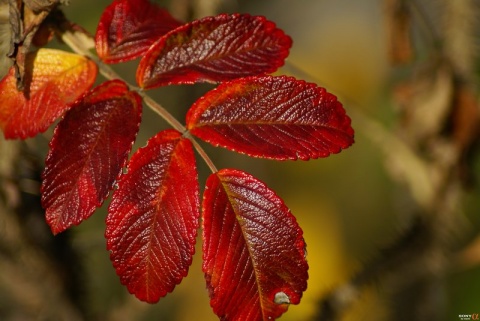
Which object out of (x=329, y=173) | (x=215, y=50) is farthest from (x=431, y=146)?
(x=329, y=173)

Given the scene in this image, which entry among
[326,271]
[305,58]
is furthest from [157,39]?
[305,58]

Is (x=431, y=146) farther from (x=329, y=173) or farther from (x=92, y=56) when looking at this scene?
(x=329, y=173)

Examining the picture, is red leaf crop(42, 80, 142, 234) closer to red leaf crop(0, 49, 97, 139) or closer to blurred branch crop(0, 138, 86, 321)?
red leaf crop(0, 49, 97, 139)

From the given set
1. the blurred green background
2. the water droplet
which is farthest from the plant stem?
the blurred green background

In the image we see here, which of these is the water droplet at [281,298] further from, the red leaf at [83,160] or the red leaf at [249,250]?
the red leaf at [83,160]

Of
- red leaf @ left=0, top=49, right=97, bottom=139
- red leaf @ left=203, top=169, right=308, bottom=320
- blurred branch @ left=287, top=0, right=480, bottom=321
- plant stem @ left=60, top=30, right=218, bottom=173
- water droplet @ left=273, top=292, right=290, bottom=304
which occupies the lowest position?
water droplet @ left=273, top=292, right=290, bottom=304

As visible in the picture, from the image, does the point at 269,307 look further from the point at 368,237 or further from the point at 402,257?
the point at 368,237
